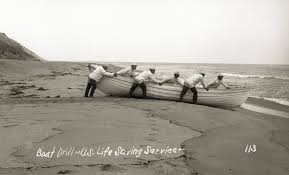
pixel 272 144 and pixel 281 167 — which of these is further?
pixel 272 144

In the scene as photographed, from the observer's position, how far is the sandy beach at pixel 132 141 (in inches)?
218

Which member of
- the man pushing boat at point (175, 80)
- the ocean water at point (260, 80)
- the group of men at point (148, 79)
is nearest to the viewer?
the group of men at point (148, 79)

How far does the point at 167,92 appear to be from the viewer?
46.0ft

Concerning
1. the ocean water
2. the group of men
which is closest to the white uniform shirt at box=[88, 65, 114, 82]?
the group of men

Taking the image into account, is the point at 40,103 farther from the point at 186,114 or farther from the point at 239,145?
the point at 239,145

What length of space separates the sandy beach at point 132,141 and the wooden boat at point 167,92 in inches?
89.2

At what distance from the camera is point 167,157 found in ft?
20.0

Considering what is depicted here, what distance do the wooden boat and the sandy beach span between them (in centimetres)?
227

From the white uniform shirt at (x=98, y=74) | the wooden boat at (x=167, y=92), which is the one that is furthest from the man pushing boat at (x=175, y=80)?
the white uniform shirt at (x=98, y=74)

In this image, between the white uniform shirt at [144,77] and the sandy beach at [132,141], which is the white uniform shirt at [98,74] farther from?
the sandy beach at [132,141]

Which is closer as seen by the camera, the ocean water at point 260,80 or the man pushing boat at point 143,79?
the man pushing boat at point 143,79

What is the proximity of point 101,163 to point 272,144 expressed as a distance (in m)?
4.22

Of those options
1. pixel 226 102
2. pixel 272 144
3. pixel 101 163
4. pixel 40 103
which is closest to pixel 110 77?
pixel 40 103

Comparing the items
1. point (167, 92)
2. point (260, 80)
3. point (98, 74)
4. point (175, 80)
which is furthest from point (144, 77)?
point (260, 80)
